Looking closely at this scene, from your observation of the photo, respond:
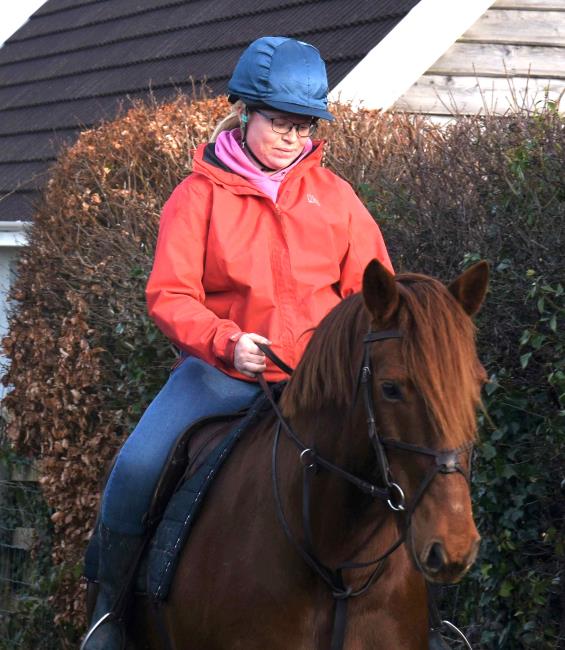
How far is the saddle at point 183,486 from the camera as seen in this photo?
424 cm

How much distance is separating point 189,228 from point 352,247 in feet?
2.10

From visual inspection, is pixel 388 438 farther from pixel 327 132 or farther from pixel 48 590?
pixel 48 590

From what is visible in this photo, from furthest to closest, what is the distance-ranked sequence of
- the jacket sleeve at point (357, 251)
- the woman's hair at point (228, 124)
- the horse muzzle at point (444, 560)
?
the woman's hair at point (228, 124) < the jacket sleeve at point (357, 251) < the horse muzzle at point (444, 560)

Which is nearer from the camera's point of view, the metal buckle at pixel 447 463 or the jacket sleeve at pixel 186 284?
the metal buckle at pixel 447 463

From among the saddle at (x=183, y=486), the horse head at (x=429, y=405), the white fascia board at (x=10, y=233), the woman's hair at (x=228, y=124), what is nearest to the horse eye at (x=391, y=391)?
the horse head at (x=429, y=405)

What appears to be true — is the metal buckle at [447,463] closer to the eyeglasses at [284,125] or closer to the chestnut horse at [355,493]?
the chestnut horse at [355,493]

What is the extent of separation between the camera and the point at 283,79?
14.6 feet

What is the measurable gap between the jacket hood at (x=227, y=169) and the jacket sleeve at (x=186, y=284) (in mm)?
71

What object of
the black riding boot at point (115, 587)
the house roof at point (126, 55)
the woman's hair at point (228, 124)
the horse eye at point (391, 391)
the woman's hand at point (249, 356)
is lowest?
the black riding boot at point (115, 587)

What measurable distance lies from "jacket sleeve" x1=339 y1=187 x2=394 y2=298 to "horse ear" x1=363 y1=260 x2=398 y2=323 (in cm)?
122

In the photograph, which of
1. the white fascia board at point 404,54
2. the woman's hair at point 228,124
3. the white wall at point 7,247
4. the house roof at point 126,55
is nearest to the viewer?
the woman's hair at point 228,124

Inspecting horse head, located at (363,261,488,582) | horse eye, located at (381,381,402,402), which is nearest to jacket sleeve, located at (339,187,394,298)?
horse head, located at (363,261,488,582)

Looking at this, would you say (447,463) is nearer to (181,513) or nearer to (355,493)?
(355,493)

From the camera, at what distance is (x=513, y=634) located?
16.2 ft
